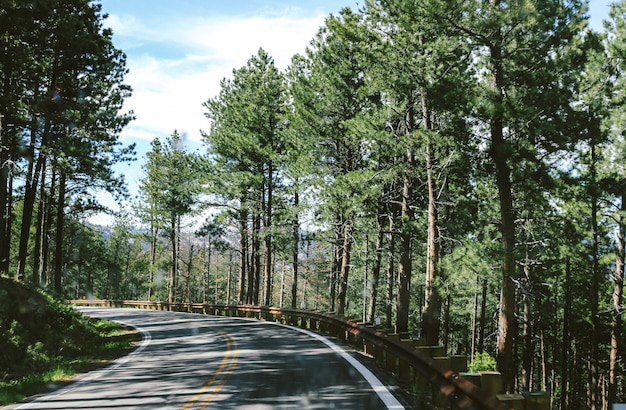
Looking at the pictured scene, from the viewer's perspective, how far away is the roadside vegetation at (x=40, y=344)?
34.2ft

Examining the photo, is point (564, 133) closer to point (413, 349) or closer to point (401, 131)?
point (401, 131)

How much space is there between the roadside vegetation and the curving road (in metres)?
0.82

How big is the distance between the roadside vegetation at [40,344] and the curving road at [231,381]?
82 centimetres

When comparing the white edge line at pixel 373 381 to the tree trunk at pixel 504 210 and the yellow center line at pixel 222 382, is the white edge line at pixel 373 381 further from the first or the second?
the tree trunk at pixel 504 210

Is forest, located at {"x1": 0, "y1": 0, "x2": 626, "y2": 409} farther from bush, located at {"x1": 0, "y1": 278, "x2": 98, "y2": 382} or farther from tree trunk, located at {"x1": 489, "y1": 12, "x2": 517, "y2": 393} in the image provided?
bush, located at {"x1": 0, "y1": 278, "x2": 98, "y2": 382}

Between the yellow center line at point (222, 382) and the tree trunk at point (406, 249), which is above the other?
the tree trunk at point (406, 249)

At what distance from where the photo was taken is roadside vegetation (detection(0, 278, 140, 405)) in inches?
411

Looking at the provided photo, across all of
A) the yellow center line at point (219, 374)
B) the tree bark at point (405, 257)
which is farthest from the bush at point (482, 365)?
the yellow center line at point (219, 374)

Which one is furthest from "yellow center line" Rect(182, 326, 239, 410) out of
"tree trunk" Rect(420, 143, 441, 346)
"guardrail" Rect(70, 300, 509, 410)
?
"tree trunk" Rect(420, 143, 441, 346)

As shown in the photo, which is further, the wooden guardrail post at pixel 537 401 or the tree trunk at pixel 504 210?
the tree trunk at pixel 504 210

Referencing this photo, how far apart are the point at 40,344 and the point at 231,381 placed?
7.42 meters

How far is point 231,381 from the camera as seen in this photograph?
359 inches

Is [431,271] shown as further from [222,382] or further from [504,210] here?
[222,382]

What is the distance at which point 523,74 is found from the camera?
1309cm
